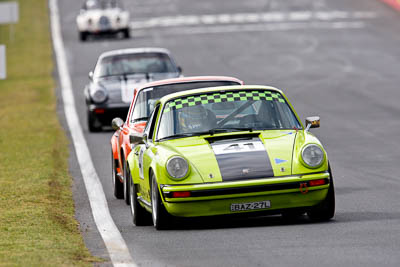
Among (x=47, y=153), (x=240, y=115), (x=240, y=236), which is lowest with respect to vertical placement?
(x=47, y=153)

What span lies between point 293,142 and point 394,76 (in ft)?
66.9

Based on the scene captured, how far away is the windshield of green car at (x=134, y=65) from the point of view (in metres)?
21.3

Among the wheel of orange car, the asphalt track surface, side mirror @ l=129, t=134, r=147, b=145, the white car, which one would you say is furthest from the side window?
the white car

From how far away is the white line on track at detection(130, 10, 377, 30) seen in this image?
47.0m

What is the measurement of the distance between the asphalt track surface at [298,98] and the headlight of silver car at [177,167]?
0.52m

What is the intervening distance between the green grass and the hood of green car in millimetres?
1235

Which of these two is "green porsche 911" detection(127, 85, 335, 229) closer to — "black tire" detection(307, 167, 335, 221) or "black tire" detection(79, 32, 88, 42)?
"black tire" detection(307, 167, 335, 221)

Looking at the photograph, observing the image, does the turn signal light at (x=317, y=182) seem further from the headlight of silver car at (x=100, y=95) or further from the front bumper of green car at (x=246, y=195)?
the headlight of silver car at (x=100, y=95)

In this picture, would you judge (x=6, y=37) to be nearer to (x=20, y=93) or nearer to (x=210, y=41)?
(x=210, y=41)

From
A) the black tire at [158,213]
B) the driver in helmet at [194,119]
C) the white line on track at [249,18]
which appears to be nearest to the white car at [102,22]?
the white line on track at [249,18]

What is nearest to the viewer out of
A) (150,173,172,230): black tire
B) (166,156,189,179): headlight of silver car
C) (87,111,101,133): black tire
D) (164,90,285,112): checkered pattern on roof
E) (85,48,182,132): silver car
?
(166,156,189,179): headlight of silver car

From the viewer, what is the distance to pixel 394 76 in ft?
98.4

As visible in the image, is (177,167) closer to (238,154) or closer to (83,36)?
(238,154)

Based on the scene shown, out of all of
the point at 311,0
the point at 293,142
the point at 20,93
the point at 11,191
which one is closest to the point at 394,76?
the point at 20,93
